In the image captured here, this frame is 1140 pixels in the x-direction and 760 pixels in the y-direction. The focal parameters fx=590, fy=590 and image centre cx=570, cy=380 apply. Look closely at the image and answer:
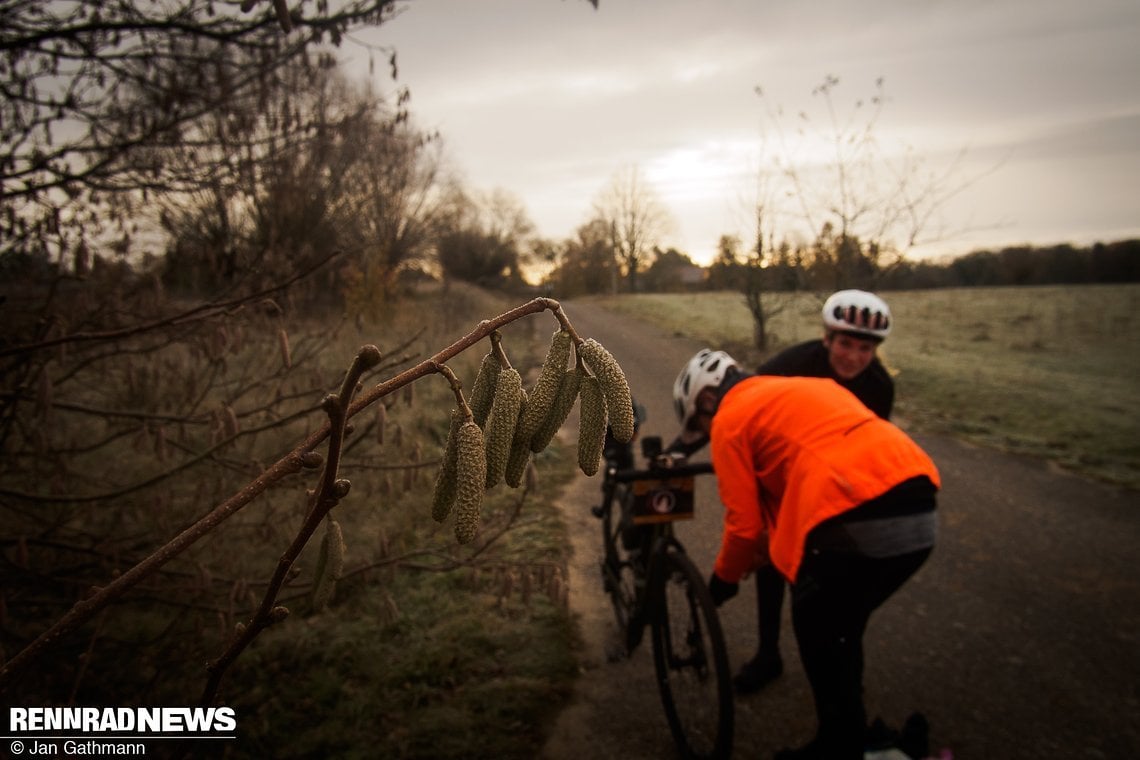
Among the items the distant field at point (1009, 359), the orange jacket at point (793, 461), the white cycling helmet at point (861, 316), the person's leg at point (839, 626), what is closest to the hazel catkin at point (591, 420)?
the orange jacket at point (793, 461)

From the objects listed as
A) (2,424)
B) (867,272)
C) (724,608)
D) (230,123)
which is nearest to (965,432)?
(867,272)

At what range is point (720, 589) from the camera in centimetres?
322

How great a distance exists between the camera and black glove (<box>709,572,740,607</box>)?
3.18m

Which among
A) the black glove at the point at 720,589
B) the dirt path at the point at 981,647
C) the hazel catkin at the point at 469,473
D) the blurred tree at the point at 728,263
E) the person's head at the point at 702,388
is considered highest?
the blurred tree at the point at 728,263

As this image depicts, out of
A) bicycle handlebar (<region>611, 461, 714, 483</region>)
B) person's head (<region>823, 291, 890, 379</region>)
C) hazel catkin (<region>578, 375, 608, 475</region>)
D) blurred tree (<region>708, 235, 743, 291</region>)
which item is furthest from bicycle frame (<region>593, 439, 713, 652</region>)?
blurred tree (<region>708, 235, 743, 291</region>)

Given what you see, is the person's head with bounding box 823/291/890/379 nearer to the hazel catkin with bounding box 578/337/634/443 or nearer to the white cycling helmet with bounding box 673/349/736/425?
the white cycling helmet with bounding box 673/349/736/425

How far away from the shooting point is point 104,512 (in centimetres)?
527

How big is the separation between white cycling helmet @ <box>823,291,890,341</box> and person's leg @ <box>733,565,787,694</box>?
1.67m

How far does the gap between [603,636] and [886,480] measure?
267cm

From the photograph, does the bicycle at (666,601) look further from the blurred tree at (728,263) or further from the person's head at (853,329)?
the blurred tree at (728,263)

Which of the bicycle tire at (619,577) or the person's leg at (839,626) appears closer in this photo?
the person's leg at (839,626)

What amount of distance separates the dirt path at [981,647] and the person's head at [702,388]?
972mm

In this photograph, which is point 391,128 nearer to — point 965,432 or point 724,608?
point 724,608

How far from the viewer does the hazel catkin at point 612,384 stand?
90cm
